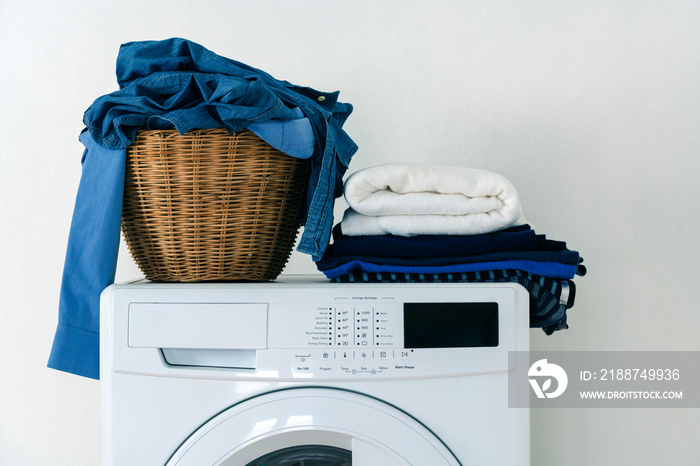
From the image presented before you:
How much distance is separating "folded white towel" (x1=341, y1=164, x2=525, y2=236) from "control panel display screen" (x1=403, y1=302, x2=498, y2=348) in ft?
0.48

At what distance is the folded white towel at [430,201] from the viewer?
885mm

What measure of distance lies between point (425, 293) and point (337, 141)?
30 cm

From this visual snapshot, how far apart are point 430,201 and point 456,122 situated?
595mm

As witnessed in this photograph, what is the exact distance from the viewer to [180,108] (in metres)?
0.85

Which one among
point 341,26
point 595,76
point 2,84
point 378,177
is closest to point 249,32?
point 341,26

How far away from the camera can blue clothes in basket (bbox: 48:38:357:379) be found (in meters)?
0.82

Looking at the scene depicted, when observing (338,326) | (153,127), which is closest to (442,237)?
(338,326)

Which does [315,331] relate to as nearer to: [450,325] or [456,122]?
[450,325]

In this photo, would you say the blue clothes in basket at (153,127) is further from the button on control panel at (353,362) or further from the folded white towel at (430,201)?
the button on control panel at (353,362)

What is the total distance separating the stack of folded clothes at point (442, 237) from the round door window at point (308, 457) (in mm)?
257

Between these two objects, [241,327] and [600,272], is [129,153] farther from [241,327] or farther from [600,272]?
[600,272]

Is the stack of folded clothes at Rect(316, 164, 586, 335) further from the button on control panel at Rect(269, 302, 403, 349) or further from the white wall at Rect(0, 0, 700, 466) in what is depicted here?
the white wall at Rect(0, 0, 700, 466)

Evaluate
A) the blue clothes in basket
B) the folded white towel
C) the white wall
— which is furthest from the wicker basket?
the white wall

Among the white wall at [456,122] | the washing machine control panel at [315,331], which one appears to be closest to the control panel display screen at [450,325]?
the washing machine control panel at [315,331]
